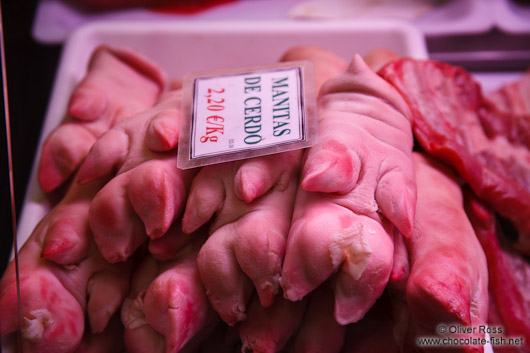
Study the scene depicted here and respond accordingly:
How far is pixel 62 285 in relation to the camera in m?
0.89

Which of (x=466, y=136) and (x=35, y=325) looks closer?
(x=35, y=325)

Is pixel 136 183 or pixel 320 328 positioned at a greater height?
pixel 136 183

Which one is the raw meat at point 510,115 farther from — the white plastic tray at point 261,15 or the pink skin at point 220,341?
the pink skin at point 220,341

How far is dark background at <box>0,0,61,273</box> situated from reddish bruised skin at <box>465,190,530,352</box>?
895 millimetres

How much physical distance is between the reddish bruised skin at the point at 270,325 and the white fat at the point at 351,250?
0.54 feet

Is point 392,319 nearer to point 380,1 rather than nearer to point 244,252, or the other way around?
point 244,252

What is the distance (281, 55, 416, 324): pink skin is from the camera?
73 cm

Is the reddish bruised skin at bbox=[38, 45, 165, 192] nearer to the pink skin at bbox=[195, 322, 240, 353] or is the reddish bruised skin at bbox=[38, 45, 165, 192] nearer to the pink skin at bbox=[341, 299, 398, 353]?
the pink skin at bbox=[195, 322, 240, 353]

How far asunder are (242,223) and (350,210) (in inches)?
6.8

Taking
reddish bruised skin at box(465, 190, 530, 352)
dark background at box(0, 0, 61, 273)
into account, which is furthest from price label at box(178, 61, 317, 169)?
reddish bruised skin at box(465, 190, 530, 352)

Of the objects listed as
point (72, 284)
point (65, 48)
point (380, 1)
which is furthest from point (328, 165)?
point (380, 1)

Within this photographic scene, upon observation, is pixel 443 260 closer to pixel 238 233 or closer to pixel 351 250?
pixel 351 250

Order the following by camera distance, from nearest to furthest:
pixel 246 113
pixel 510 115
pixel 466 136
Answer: pixel 246 113 < pixel 466 136 < pixel 510 115

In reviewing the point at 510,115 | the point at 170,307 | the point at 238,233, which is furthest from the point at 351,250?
the point at 510,115
